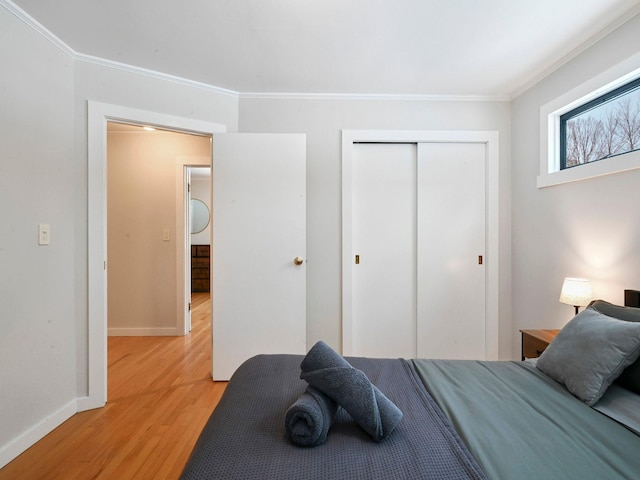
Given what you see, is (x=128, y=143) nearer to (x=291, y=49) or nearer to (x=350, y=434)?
(x=291, y=49)

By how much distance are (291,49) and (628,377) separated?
7.96ft

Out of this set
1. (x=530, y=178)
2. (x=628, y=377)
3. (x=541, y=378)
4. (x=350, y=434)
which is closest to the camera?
(x=350, y=434)

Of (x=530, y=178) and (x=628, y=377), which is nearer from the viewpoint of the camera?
(x=628, y=377)

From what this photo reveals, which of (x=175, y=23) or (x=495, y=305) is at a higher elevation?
(x=175, y=23)

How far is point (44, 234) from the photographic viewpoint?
69.7 inches

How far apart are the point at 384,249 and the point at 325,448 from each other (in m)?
1.98

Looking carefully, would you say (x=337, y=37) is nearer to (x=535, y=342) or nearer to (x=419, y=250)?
(x=419, y=250)

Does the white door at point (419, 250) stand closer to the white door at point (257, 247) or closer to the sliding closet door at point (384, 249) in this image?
the sliding closet door at point (384, 249)

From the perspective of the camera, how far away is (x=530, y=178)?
93.7 inches

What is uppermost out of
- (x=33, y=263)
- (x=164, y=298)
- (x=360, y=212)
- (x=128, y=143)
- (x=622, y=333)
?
(x=128, y=143)

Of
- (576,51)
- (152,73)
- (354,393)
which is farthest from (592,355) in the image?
(152,73)

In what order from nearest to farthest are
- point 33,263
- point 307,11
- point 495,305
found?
1. point 307,11
2. point 33,263
3. point 495,305

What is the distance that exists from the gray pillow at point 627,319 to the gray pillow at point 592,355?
1.9 inches

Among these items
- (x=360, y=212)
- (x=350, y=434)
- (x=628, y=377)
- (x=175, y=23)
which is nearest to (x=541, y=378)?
(x=628, y=377)
